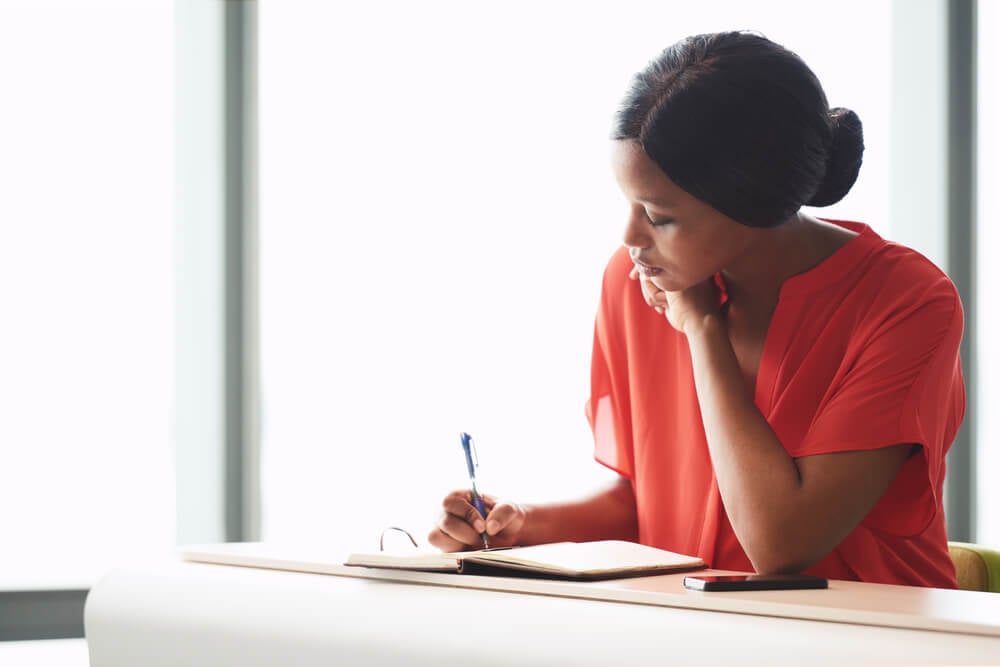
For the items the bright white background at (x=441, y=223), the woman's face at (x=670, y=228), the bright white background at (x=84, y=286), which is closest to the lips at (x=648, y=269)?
the woman's face at (x=670, y=228)

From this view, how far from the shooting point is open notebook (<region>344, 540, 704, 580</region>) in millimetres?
932

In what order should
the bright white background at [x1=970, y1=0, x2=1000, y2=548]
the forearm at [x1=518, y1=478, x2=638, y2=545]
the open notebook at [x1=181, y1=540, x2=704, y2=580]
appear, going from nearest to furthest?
the open notebook at [x1=181, y1=540, x2=704, y2=580] < the forearm at [x1=518, y1=478, x2=638, y2=545] < the bright white background at [x1=970, y1=0, x2=1000, y2=548]

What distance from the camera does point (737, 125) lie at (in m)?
1.20

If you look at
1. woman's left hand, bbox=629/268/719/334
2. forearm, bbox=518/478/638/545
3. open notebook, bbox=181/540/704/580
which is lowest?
forearm, bbox=518/478/638/545

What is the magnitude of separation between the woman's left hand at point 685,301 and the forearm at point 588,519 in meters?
0.28

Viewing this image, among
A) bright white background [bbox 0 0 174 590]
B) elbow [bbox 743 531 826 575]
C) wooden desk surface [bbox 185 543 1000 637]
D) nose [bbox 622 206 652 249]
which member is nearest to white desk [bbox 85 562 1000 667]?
wooden desk surface [bbox 185 543 1000 637]

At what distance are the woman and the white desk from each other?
0.31 m

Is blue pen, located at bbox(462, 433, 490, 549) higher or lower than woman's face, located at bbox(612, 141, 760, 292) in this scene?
lower

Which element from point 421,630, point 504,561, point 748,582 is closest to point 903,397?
point 748,582

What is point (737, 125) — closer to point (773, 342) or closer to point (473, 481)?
point (773, 342)

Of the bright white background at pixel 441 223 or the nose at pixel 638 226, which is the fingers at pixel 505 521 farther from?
the bright white background at pixel 441 223

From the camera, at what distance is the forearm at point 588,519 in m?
1.39

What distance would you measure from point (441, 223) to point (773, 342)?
49.3 inches

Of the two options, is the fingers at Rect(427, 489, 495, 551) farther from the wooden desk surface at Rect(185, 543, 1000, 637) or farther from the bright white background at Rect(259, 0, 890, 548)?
the bright white background at Rect(259, 0, 890, 548)
